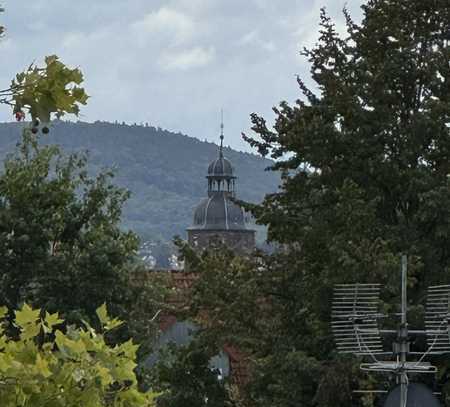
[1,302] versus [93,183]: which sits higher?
[93,183]

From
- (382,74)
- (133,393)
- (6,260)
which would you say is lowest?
(133,393)

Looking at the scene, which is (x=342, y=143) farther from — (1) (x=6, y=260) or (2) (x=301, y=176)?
(1) (x=6, y=260)

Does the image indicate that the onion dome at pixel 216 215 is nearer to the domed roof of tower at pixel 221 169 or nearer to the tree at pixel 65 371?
the domed roof of tower at pixel 221 169

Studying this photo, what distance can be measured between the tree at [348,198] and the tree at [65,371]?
47.6ft

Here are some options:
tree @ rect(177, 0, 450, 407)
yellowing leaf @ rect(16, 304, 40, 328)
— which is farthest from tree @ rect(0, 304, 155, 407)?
tree @ rect(177, 0, 450, 407)

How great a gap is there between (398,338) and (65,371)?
7.91 metres

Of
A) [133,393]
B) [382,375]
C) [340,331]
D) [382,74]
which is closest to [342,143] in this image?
[382,74]

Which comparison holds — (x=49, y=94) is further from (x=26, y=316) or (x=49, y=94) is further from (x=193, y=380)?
(x=193, y=380)

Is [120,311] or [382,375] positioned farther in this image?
[120,311]

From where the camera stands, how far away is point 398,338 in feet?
46.1

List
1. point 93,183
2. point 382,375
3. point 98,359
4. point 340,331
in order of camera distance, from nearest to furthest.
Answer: point 98,359 → point 340,331 → point 382,375 → point 93,183

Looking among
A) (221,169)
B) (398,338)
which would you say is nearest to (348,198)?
(398,338)

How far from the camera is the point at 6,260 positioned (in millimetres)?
31203

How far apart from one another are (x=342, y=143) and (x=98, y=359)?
697 inches
